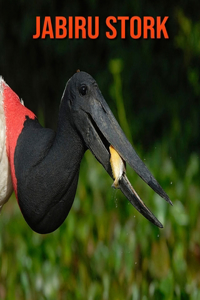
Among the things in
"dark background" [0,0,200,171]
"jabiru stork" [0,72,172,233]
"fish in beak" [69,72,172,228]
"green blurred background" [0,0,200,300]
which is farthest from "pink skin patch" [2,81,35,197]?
"dark background" [0,0,200,171]

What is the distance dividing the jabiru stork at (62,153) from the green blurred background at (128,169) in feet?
3.02

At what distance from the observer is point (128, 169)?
4414 mm

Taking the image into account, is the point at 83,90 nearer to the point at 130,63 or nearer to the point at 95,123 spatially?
the point at 95,123

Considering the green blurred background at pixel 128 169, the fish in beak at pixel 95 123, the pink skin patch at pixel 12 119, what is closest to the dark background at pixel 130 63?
the green blurred background at pixel 128 169

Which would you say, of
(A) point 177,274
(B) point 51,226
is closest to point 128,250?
(A) point 177,274

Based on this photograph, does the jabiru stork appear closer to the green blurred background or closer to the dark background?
the green blurred background

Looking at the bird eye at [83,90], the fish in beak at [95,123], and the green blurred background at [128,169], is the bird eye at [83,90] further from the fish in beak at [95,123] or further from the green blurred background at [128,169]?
the green blurred background at [128,169]

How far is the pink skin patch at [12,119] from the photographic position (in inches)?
88.8

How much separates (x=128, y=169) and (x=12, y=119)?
2175 millimetres

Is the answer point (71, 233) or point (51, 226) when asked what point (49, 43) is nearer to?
point (71, 233)

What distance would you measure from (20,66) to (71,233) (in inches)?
95.1

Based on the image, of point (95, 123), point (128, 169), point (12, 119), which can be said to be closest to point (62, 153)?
point (95, 123)

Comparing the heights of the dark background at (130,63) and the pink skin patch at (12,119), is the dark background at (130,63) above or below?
above

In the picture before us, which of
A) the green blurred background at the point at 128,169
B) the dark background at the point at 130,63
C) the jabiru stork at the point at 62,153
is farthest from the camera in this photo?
the dark background at the point at 130,63
